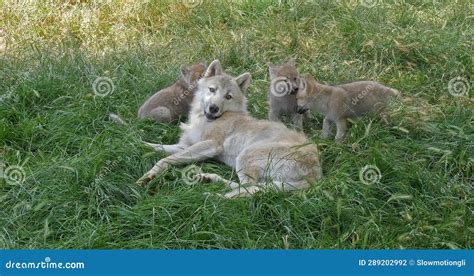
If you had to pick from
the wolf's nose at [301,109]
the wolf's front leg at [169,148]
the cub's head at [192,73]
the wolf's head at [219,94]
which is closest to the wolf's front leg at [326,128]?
the wolf's nose at [301,109]

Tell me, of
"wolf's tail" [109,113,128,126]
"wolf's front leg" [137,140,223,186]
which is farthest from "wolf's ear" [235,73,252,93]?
"wolf's tail" [109,113,128,126]

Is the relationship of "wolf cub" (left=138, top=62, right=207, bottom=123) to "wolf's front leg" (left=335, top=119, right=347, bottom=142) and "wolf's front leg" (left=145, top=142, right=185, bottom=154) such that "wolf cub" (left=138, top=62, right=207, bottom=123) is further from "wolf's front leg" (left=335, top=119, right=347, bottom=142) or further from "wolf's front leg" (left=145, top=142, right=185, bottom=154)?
"wolf's front leg" (left=335, top=119, right=347, bottom=142)

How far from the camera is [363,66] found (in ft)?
27.7

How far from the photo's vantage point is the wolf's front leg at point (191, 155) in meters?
6.16

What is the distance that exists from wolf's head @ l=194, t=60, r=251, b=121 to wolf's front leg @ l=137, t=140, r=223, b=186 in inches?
18.6

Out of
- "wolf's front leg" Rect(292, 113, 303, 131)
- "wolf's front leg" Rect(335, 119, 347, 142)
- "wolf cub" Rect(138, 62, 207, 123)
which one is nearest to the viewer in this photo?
"wolf's front leg" Rect(335, 119, 347, 142)

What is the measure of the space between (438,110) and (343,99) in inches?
40.5

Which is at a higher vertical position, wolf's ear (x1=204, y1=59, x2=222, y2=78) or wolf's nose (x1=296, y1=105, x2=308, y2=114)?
wolf's ear (x1=204, y1=59, x2=222, y2=78)

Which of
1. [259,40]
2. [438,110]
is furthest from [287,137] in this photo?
[259,40]

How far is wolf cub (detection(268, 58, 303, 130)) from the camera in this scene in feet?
23.2

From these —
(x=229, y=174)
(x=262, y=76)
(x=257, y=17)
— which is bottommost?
(x=229, y=174)

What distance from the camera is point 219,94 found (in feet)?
23.2

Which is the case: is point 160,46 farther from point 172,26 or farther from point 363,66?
point 363,66

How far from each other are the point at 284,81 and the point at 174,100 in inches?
49.6
